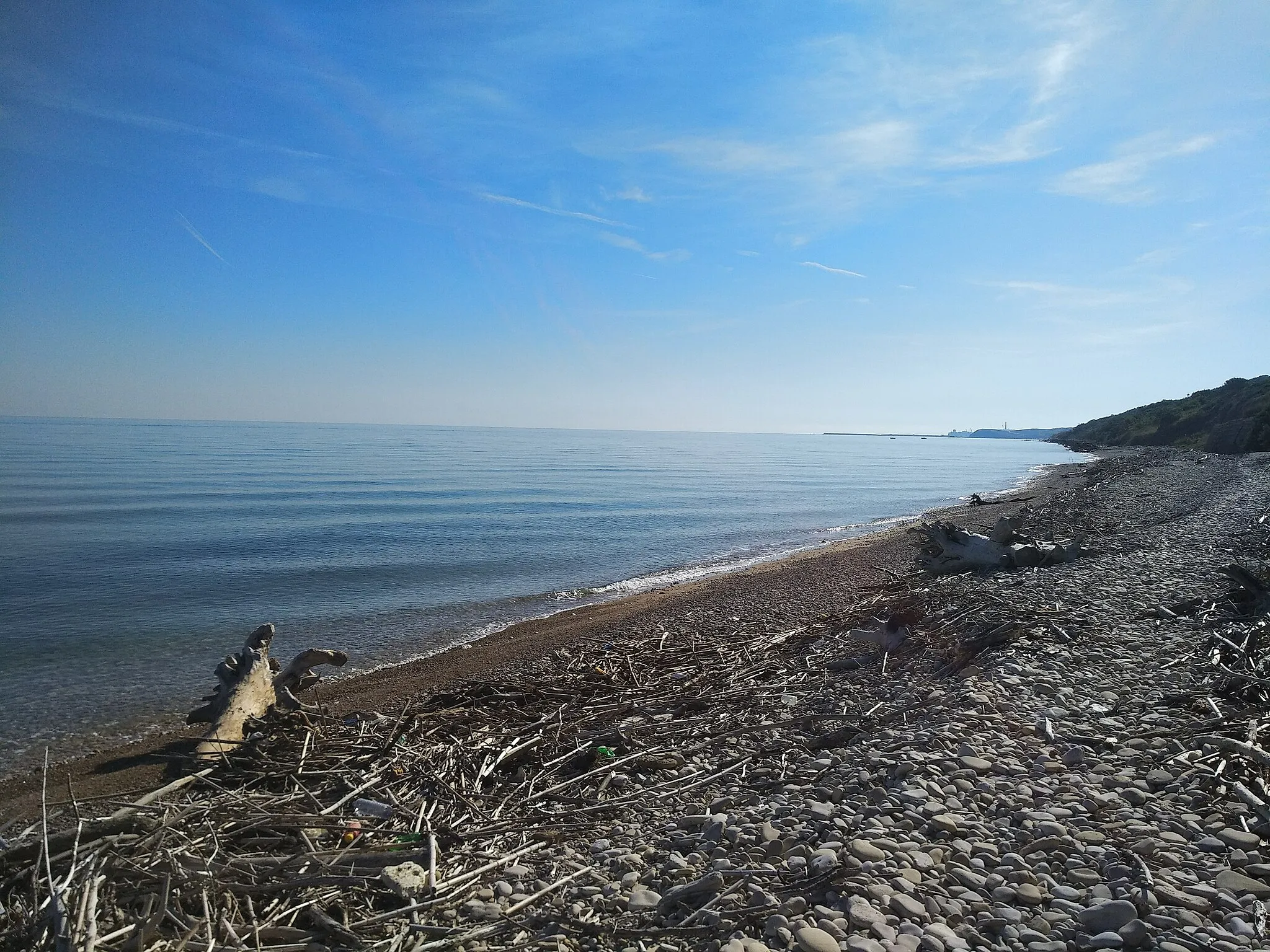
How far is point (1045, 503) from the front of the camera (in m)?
28.9

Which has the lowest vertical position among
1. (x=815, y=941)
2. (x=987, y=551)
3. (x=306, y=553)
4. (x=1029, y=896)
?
(x=306, y=553)

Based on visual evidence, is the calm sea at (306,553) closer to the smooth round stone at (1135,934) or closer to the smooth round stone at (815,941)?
the smooth round stone at (815,941)

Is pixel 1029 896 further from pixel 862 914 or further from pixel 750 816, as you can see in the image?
pixel 750 816

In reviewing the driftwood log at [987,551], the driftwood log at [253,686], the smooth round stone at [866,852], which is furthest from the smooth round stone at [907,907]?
the driftwood log at [987,551]

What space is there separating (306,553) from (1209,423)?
86044 mm

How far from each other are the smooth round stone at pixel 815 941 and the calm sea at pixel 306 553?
30.8 ft

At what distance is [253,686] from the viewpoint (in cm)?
710

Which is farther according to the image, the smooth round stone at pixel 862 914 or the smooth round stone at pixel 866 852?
the smooth round stone at pixel 866 852

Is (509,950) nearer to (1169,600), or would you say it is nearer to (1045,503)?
(1169,600)

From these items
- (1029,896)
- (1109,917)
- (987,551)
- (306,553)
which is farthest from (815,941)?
(306,553)

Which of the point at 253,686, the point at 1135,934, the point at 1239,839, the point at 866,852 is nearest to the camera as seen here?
the point at 1135,934

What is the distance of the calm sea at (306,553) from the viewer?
1093 centimetres

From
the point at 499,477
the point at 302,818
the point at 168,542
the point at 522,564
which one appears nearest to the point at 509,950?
the point at 302,818

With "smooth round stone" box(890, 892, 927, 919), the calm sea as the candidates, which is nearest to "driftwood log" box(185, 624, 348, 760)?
the calm sea
